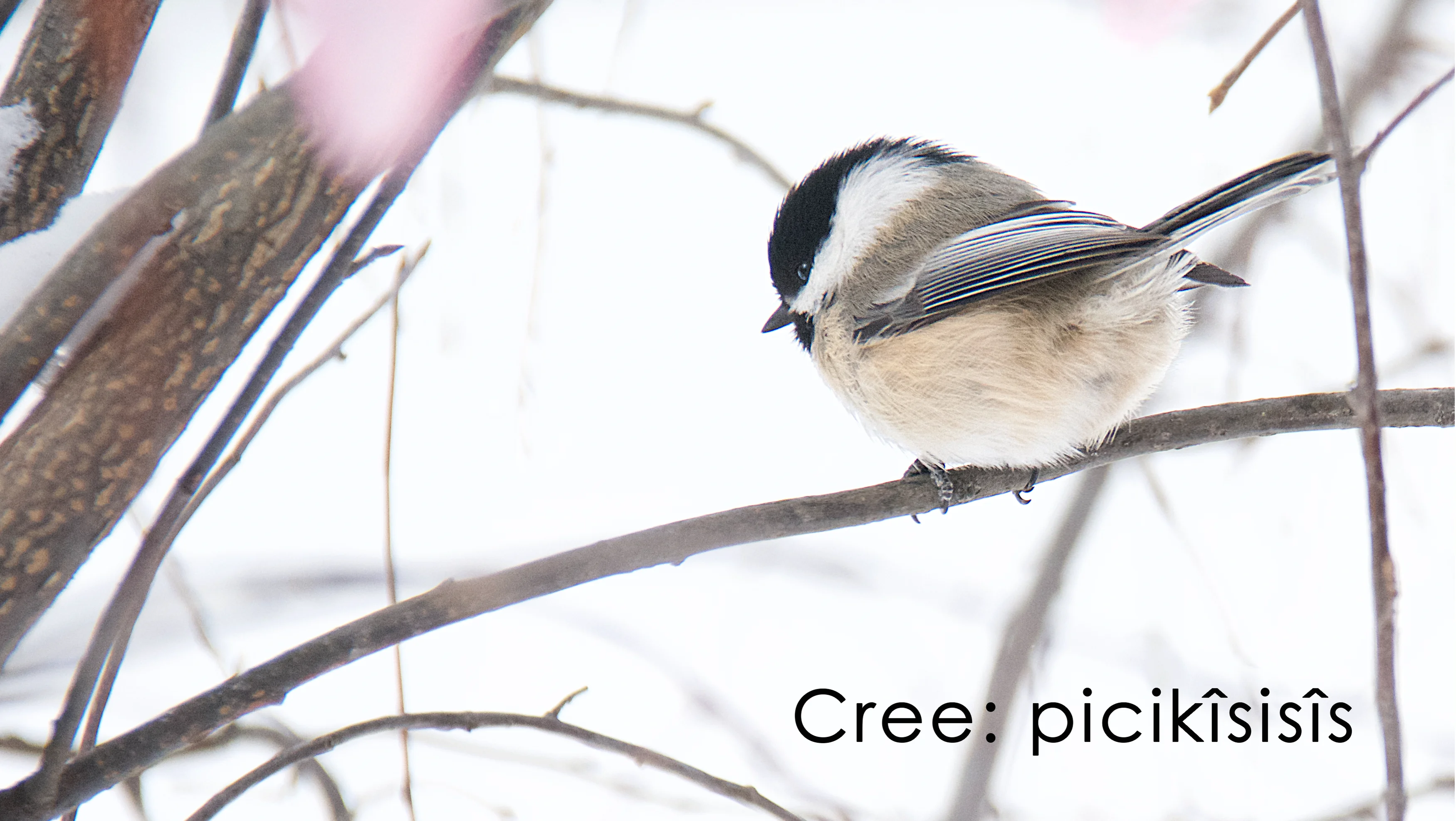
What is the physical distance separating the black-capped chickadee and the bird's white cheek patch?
52mm

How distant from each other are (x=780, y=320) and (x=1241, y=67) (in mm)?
1098

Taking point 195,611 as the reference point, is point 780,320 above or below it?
above

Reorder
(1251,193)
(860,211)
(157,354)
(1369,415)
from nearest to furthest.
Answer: (1369,415) < (157,354) < (1251,193) < (860,211)

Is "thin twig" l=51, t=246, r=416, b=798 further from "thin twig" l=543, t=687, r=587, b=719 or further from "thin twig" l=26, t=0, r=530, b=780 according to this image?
"thin twig" l=543, t=687, r=587, b=719

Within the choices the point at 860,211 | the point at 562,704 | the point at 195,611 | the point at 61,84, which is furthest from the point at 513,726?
the point at 860,211

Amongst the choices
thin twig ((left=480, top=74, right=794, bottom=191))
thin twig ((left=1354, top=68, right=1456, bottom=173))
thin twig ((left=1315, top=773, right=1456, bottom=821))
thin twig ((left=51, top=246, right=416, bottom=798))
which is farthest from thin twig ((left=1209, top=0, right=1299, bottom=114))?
thin twig ((left=1315, top=773, right=1456, bottom=821))

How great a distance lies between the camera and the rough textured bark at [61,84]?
1.01 metres

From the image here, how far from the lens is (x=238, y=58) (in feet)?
3.11

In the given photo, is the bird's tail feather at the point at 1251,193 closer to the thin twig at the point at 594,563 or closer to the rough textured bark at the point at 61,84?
the thin twig at the point at 594,563

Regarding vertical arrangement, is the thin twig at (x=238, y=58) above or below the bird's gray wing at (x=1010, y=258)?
below

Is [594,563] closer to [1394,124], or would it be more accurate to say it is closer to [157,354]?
[157,354]

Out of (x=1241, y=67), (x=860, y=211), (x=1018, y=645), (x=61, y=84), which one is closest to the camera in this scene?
(x=1241, y=67)

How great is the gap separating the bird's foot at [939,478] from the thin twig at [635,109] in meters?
0.49

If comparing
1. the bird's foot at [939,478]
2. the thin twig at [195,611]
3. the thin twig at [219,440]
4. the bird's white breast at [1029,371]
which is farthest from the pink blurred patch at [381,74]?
the bird's white breast at [1029,371]
